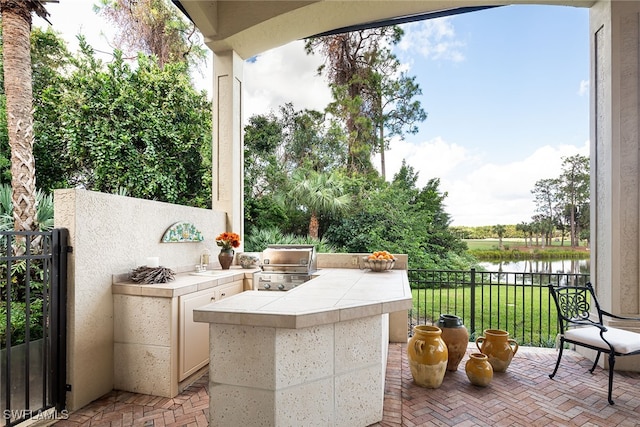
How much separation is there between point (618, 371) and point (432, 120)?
21.9 feet

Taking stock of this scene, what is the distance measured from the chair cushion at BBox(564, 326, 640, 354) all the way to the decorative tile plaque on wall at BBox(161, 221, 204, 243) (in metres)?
3.99

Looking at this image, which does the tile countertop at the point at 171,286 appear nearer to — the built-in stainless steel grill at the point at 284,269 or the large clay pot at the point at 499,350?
the built-in stainless steel grill at the point at 284,269

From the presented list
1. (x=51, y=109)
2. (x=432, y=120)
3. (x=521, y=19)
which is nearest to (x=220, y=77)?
(x=51, y=109)

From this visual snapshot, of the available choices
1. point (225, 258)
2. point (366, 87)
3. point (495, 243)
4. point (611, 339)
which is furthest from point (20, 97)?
point (495, 243)

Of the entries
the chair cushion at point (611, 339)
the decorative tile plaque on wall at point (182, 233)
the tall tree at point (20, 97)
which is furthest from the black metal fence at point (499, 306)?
the tall tree at point (20, 97)

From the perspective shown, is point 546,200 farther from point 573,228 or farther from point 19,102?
point 19,102

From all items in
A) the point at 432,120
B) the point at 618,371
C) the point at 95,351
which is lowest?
the point at 618,371

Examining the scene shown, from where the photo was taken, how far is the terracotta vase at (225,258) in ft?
13.6

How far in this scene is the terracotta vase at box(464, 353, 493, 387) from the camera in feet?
9.68

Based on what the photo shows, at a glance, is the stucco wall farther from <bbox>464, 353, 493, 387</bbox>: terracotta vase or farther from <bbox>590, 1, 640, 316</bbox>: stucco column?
<bbox>590, 1, 640, 316</bbox>: stucco column

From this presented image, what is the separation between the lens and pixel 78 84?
698 centimetres

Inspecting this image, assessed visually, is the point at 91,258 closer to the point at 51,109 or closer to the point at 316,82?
the point at 51,109

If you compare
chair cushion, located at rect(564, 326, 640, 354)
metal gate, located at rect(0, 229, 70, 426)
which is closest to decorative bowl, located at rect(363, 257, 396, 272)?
chair cushion, located at rect(564, 326, 640, 354)

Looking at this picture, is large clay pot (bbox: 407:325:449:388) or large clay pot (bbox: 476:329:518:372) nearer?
large clay pot (bbox: 407:325:449:388)
